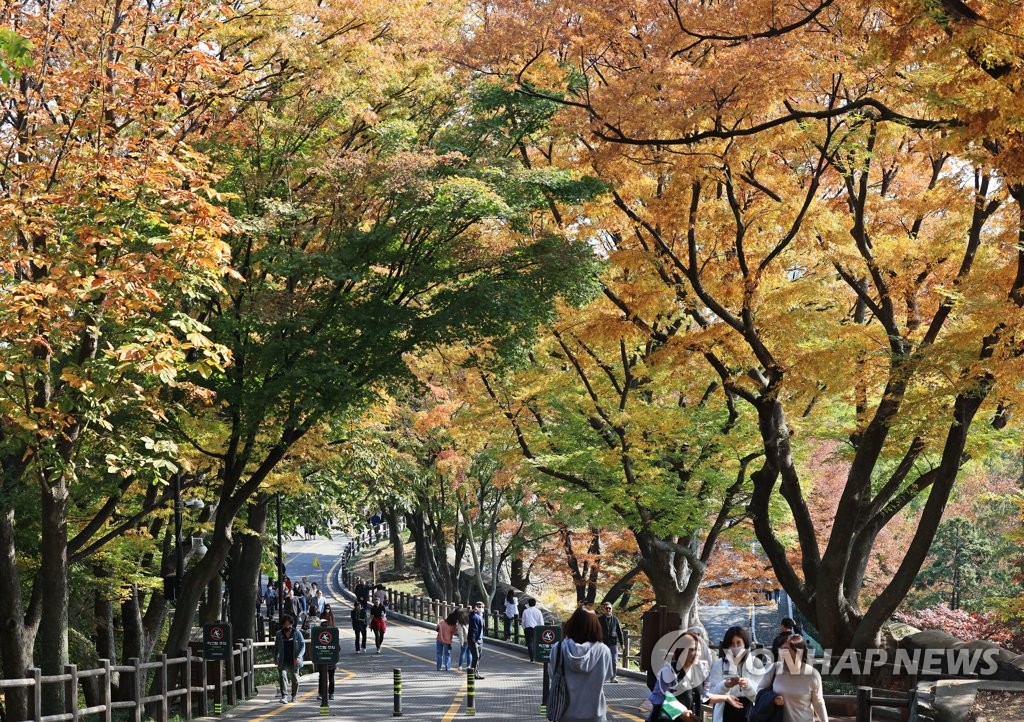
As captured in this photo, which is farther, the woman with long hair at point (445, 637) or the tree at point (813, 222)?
the woman with long hair at point (445, 637)

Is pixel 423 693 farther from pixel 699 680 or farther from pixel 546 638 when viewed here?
pixel 699 680

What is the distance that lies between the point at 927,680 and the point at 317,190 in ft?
45.1

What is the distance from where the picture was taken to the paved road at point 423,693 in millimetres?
19250

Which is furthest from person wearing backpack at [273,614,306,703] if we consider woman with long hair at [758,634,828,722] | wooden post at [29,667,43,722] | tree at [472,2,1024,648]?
woman with long hair at [758,634,828,722]

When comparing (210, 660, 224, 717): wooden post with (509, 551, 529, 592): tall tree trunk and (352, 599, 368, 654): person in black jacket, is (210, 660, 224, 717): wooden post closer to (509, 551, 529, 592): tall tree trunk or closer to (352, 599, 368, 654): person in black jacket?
(352, 599, 368, 654): person in black jacket

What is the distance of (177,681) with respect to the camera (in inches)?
858

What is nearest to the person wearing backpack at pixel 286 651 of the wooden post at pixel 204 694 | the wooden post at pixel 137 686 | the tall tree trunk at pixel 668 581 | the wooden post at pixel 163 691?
the wooden post at pixel 204 694

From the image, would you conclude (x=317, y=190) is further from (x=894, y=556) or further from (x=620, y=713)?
(x=894, y=556)

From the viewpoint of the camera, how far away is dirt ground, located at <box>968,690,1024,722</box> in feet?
49.3

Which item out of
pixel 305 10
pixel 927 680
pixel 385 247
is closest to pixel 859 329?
pixel 927 680

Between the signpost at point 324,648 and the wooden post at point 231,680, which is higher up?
the signpost at point 324,648

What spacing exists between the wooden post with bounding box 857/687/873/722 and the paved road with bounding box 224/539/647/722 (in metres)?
5.44

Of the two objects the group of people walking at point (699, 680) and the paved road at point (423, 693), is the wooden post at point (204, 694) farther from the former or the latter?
the group of people walking at point (699, 680)

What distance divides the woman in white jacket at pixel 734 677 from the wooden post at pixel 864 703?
2970mm
